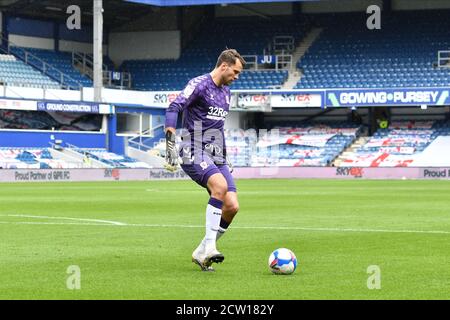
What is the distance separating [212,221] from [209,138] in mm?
1074

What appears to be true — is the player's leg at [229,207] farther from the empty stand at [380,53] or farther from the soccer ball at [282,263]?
the empty stand at [380,53]

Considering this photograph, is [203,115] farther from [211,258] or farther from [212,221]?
[211,258]

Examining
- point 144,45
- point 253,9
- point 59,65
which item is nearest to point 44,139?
point 59,65

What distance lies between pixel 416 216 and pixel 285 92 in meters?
44.7

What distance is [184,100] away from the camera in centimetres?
1203

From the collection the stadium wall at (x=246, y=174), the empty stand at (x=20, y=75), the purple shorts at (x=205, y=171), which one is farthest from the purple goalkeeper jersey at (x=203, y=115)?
the empty stand at (x=20, y=75)

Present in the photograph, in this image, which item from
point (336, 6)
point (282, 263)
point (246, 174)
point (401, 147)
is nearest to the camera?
point (282, 263)

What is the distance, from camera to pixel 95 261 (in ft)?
40.8

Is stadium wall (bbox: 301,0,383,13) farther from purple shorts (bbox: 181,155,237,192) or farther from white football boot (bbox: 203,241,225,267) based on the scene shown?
white football boot (bbox: 203,241,225,267)

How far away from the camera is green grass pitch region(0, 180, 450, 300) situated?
9.73 meters

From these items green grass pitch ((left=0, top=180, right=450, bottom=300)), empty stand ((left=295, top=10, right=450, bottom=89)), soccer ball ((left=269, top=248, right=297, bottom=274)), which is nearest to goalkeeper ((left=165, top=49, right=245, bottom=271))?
green grass pitch ((left=0, top=180, right=450, bottom=300))

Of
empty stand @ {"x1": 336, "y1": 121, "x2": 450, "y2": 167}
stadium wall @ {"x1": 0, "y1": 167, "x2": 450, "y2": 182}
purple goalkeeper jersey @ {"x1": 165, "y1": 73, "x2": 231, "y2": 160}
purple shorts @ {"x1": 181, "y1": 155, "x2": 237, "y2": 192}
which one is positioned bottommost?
stadium wall @ {"x1": 0, "y1": 167, "x2": 450, "y2": 182}
